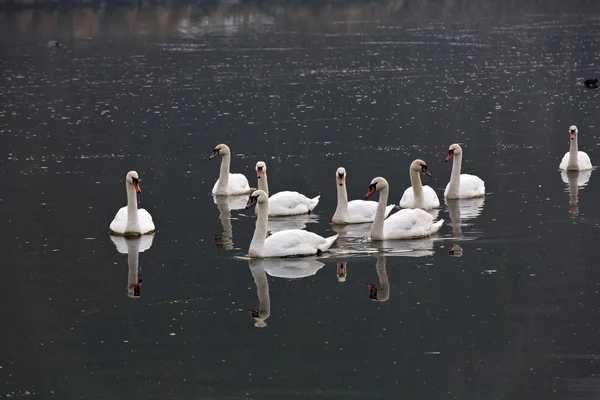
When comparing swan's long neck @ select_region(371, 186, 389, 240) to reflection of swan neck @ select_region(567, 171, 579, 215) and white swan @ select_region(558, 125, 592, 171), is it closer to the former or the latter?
reflection of swan neck @ select_region(567, 171, 579, 215)

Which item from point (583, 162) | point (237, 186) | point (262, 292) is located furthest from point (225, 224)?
point (583, 162)

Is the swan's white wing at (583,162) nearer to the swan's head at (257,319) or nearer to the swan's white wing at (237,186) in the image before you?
the swan's white wing at (237,186)

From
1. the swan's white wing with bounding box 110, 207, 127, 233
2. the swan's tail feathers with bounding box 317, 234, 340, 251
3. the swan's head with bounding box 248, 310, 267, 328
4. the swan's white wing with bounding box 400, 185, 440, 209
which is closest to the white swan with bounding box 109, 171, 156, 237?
the swan's white wing with bounding box 110, 207, 127, 233

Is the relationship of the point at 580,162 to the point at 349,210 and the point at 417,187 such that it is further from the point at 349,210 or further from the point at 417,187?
the point at 349,210

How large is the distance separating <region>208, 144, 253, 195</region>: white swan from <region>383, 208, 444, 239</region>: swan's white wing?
5540 millimetres

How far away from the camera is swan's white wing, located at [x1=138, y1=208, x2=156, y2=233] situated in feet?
70.3

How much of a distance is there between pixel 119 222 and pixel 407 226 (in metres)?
4.69

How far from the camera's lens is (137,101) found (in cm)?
4372

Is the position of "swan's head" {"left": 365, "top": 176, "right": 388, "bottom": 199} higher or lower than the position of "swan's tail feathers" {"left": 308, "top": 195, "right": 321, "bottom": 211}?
higher

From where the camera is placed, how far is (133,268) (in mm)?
19094

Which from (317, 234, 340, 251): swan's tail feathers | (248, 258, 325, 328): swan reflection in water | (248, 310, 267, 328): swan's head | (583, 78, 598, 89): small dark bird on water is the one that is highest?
(583, 78, 598, 89): small dark bird on water

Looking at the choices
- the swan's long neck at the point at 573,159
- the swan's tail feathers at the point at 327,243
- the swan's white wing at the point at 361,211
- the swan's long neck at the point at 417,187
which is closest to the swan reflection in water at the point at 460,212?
the swan's long neck at the point at 417,187

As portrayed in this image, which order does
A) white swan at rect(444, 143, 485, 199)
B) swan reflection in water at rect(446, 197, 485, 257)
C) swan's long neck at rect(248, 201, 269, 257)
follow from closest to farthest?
swan's long neck at rect(248, 201, 269, 257) < swan reflection in water at rect(446, 197, 485, 257) < white swan at rect(444, 143, 485, 199)

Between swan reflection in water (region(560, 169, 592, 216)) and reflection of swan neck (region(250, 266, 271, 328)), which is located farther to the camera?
swan reflection in water (region(560, 169, 592, 216))
